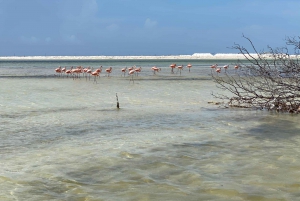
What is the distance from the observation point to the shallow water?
16.0 ft

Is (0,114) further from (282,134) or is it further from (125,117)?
(282,134)

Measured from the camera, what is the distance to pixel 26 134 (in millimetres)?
8500

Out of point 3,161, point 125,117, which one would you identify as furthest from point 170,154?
point 125,117

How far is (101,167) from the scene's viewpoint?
19.4ft

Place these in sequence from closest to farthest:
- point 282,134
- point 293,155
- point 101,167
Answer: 1. point 101,167
2. point 293,155
3. point 282,134

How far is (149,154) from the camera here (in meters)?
6.66

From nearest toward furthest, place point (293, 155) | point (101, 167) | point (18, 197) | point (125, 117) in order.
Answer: point (18, 197)
point (101, 167)
point (293, 155)
point (125, 117)

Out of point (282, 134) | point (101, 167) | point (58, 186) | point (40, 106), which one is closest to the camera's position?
point (58, 186)

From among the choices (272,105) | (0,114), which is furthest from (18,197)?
(272,105)

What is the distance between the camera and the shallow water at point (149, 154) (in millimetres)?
4891

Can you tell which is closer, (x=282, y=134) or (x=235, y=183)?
(x=235, y=183)

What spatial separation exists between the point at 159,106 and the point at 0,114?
468 cm

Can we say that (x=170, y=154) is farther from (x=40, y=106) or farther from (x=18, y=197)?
(x=40, y=106)

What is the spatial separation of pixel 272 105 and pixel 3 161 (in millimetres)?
7198
